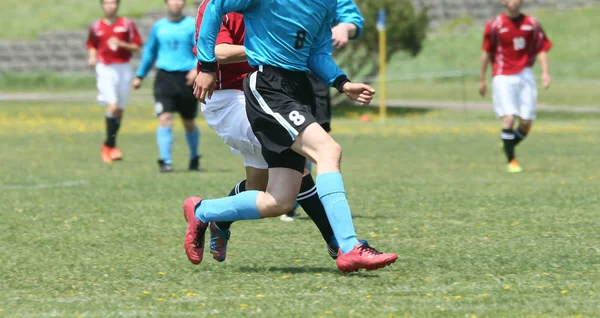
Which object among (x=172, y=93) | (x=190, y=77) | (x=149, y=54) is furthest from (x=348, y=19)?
(x=149, y=54)

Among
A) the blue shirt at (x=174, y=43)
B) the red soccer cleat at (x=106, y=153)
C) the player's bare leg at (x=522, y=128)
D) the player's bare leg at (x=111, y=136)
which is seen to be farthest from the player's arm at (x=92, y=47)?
the player's bare leg at (x=522, y=128)

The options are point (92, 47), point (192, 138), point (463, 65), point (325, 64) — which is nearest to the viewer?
point (325, 64)

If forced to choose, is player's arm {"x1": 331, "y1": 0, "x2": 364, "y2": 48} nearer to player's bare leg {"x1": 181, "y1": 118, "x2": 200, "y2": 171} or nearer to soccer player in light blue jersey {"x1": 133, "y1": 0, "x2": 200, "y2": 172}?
soccer player in light blue jersey {"x1": 133, "y1": 0, "x2": 200, "y2": 172}

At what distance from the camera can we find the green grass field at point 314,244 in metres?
5.29

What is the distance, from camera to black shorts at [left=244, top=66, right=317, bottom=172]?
592 cm

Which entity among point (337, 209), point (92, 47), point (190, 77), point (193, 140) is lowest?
point (193, 140)

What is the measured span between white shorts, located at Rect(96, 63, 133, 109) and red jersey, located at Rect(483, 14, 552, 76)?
16.6 ft

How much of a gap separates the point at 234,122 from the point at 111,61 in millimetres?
9079

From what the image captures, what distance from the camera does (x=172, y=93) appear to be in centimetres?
1334

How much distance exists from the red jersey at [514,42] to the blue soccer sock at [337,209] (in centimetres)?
748

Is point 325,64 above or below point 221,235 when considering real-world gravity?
above

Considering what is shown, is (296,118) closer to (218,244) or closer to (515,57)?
(218,244)

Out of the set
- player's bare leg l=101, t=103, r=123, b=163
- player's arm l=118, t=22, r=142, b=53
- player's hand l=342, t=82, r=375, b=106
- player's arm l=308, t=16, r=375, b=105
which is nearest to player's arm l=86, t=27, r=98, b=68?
player's arm l=118, t=22, r=142, b=53

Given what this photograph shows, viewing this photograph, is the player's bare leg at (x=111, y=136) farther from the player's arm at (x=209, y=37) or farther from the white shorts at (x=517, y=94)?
the player's arm at (x=209, y=37)
